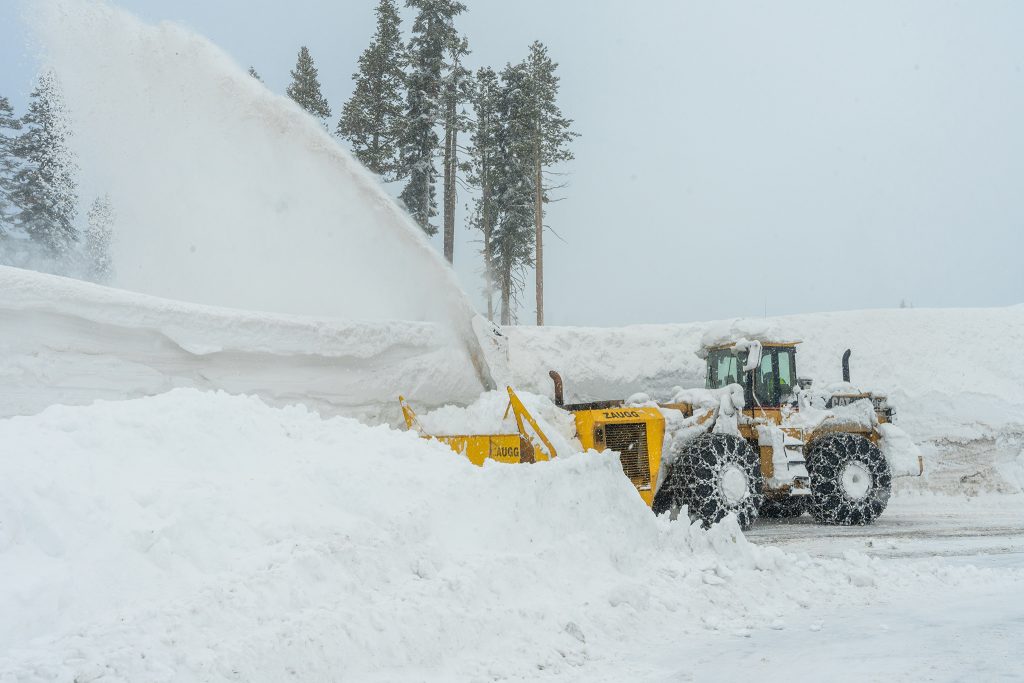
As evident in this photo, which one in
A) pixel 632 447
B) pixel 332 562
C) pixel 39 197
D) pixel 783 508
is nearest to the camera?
pixel 332 562

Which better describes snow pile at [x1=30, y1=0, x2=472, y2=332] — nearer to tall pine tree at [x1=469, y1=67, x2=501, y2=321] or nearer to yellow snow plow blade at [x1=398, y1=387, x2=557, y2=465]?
yellow snow plow blade at [x1=398, y1=387, x2=557, y2=465]

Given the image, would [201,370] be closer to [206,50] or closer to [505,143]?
[206,50]

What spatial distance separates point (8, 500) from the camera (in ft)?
13.7

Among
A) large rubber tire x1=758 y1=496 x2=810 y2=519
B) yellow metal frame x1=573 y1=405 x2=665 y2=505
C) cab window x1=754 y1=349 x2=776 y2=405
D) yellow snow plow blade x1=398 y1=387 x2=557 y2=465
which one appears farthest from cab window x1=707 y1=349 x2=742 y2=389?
yellow snow plow blade x1=398 y1=387 x2=557 y2=465

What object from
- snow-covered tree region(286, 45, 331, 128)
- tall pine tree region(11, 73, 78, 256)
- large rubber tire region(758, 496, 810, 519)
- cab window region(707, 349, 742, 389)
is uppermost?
snow-covered tree region(286, 45, 331, 128)

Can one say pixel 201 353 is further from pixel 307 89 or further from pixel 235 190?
pixel 307 89

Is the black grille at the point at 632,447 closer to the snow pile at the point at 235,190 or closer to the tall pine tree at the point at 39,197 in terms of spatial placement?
the snow pile at the point at 235,190

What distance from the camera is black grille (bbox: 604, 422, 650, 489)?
9.62 meters

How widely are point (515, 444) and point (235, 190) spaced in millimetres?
7489

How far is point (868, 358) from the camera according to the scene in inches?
854

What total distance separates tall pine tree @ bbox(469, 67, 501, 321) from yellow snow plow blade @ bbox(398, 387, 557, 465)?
69.7ft

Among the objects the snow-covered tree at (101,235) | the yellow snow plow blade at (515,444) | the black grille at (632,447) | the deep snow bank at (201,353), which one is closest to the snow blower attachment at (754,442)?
the black grille at (632,447)

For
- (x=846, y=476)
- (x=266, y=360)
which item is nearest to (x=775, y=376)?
(x=846, y=476)

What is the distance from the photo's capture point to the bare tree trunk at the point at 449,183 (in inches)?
1040
